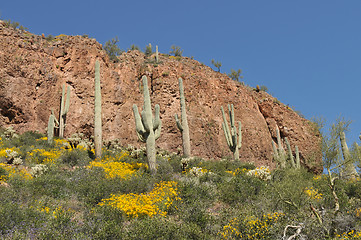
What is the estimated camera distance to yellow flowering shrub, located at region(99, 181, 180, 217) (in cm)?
817

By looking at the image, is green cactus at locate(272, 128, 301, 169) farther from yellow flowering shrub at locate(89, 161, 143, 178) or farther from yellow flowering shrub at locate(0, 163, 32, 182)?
yellow flowering shrub at locate(0, 163, 32, 182)

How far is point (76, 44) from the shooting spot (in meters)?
23.4

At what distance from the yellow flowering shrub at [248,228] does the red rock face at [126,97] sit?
1154cm

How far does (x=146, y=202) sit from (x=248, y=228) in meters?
3.06

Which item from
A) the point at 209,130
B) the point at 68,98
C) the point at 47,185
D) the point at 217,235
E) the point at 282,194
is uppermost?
the point at 68,98

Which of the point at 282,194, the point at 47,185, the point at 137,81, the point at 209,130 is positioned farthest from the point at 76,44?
the point at 282,194

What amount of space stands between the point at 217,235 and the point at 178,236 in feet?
3.48

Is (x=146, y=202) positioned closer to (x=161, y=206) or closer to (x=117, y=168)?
(x=161, y=206)

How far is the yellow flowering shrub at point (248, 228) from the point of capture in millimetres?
7078

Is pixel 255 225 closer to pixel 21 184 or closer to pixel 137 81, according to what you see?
pixel 21 184

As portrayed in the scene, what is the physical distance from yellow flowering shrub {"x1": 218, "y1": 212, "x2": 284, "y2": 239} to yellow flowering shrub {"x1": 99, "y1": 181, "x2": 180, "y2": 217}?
6.15 ft

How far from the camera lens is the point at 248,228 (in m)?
7.21

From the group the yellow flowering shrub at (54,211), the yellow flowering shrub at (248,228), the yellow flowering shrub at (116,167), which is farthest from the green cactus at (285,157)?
the yellow flowering shrub at (54,211)

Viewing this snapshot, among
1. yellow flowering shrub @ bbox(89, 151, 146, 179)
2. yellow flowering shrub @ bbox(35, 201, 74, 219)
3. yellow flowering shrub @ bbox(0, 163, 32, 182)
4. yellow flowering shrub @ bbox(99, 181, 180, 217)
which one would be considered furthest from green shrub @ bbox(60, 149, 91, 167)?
yellow flowering shrub @ bbox(35, 201, 74, 219)
